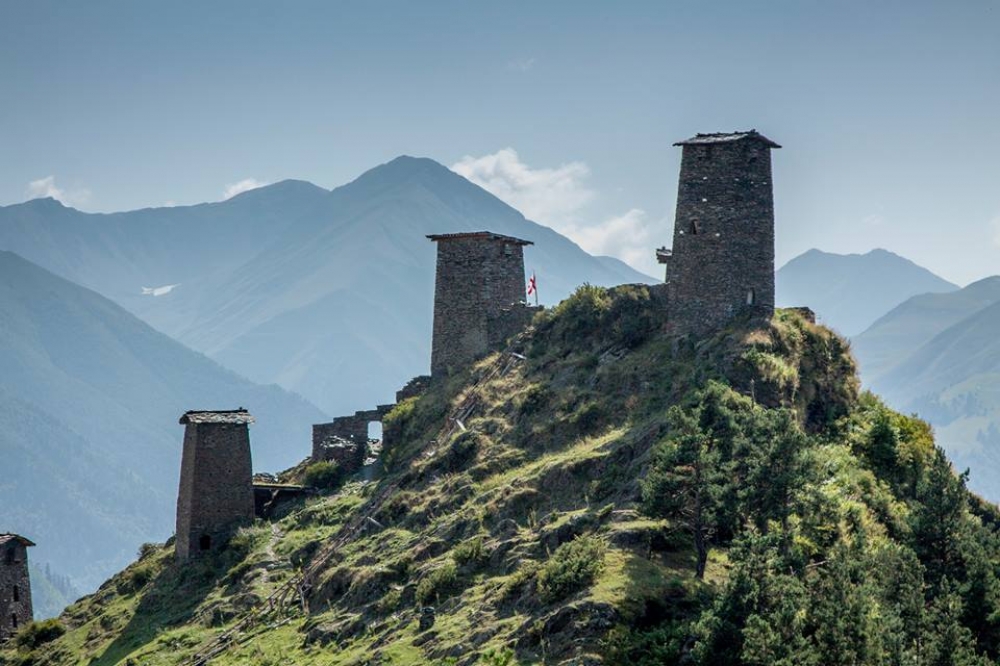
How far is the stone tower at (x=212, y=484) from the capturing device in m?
64.0

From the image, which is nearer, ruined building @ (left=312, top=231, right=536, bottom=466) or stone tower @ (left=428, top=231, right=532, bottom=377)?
ruined building @ (left=312, top=231, right=536, bottom=466)

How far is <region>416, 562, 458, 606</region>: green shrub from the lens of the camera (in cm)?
4619

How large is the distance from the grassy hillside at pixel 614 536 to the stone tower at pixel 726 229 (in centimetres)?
157

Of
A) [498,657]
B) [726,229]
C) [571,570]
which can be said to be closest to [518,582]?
[571,570]

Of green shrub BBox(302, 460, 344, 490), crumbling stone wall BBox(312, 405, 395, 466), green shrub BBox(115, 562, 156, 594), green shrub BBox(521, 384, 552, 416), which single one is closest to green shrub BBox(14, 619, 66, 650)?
green shrub BBox(115, 562, 156, 594)

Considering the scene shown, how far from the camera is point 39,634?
64.8 metres

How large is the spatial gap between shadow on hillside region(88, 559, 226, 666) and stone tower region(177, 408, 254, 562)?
4.35 feet

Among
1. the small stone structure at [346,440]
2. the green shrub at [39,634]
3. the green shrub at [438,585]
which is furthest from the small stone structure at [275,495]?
the green shrub at [438,585]

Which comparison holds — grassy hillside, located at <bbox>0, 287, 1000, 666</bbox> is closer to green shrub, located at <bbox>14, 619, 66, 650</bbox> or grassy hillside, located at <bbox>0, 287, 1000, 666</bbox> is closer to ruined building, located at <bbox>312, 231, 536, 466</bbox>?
green shrub, located at <bbox>14, 619, 66, 650</bbox>

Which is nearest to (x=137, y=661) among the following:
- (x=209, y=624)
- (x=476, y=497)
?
(x=209, y=624)

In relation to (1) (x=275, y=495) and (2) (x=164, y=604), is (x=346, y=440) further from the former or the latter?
(2) (x=164, y=604)

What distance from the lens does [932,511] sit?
140ft

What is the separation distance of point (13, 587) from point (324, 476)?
1714cm

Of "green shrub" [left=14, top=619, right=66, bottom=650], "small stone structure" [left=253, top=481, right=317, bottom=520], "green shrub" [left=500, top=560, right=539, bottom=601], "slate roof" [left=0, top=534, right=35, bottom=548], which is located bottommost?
"green shrub" [left=14, top=619, right=66, bottom=650]
